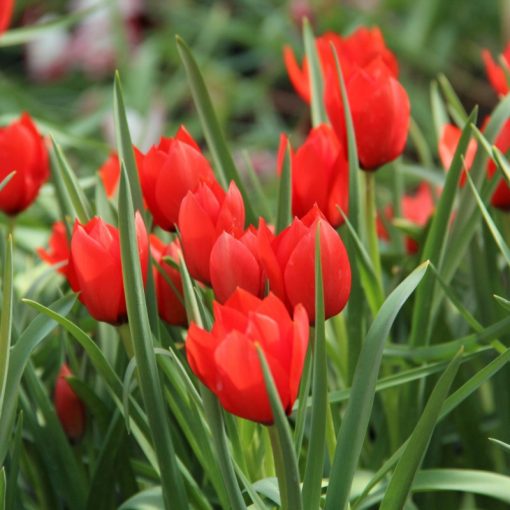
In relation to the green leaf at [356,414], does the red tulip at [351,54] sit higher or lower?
higher

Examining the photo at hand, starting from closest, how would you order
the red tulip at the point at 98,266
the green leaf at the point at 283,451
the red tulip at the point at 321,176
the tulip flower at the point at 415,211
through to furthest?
1. the green leaf at the point at 283,451
2. the red tulip at the point at 98,266
3. the red tulip at the point at 321,176
4. the tulip flower at the point at 415,211

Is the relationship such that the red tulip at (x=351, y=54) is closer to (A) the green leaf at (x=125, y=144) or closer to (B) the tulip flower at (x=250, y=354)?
(A) the green leaf at (x=125, y=144)

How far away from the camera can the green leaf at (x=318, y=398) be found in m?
0.49

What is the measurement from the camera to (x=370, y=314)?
30.4 inches

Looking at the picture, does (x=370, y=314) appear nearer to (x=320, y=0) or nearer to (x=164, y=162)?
(x=164, y=162)

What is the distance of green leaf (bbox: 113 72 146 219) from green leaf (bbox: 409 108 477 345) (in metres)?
0.18

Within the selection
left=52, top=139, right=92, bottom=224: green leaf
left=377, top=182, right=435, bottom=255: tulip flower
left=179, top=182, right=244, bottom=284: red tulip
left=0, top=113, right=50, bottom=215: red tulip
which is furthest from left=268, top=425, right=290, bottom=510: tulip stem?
left=377, top=182, right=435, bottom=255: tulip flower

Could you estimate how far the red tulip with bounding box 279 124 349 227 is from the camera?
66 centimetres

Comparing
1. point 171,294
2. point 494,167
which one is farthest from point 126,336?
point 494,167

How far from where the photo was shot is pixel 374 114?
0.68 m

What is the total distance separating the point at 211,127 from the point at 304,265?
22 centimetres

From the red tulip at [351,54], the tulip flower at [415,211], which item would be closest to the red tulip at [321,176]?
the red tulip at [351,54]

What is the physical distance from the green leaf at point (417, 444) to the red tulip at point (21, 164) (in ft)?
1.20

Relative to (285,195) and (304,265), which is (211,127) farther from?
(304,265)
